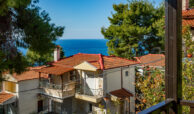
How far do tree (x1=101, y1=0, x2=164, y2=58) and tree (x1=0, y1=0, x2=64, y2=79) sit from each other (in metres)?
11.0

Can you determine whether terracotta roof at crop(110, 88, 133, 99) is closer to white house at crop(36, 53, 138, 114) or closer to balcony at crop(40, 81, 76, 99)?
white house at crop(36, 53, 138, 114)

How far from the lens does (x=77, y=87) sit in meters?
9.34

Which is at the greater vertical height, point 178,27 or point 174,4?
point 174,4

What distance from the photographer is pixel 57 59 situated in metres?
11.0

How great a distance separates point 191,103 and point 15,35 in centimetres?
324

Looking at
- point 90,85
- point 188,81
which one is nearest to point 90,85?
point 90,85

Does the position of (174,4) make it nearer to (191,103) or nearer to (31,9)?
(191,103)

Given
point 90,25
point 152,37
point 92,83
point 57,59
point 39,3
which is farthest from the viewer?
point 152,37

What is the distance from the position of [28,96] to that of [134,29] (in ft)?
30.2

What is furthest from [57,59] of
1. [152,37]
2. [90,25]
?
[152,37]

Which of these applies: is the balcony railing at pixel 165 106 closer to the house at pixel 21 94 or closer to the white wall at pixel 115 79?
the white wall at pixel 115 79

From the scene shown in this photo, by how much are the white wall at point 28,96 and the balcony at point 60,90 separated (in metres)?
0.75

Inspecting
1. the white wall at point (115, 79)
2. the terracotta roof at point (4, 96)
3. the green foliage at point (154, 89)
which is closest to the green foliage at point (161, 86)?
the green foliage at point (154, 89)

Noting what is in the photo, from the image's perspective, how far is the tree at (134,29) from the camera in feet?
46.8
